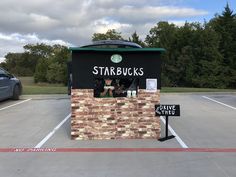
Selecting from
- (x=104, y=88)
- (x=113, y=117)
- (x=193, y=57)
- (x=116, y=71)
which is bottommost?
(x=113, y=117)

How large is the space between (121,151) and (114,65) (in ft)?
6.67

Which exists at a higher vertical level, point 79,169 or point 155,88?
point 155,88

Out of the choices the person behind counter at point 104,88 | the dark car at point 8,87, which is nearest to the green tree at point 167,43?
the dark car at point 8,87

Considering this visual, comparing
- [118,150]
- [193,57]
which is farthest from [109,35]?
[118,150]

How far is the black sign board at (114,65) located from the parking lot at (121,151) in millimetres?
1345

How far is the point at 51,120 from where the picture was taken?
12273mm

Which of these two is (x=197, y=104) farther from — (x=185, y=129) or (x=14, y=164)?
(x=14, y=164)

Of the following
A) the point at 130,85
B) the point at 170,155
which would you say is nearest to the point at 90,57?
the point at 130,85

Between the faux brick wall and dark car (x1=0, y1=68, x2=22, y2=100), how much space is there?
7787 mm

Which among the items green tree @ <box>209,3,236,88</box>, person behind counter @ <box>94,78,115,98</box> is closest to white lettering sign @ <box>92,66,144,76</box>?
person behind counter @ <box>94,78,115,98</box>

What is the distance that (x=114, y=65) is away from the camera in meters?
9.41

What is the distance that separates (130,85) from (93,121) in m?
1.15

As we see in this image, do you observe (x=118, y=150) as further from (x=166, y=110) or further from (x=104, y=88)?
(x=104, y=88)

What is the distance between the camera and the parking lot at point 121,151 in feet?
22.7
